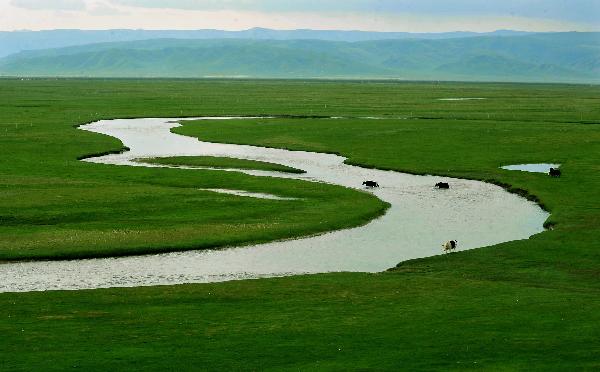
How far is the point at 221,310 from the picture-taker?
29.7 m

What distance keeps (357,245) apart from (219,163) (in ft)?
106

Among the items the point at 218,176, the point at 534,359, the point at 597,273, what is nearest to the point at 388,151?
the point at 218,176

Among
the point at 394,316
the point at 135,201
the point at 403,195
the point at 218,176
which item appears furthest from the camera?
the point at 218,176

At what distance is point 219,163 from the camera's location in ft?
241

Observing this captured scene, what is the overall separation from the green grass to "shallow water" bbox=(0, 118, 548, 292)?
2.22 m

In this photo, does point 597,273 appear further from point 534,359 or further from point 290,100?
point 290,100

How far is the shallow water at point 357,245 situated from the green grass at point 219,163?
2.22m

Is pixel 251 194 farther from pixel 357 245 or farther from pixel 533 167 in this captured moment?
pixel 533 167

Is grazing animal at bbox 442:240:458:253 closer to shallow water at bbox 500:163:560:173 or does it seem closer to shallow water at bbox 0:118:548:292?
shallow water at bbox 0:118:548:292

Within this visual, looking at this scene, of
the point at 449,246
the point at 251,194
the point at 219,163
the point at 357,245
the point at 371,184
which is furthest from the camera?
the point at 219,163

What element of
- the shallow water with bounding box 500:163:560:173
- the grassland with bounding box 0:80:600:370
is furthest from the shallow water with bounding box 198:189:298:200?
the shallow water with bounding box 500:163:560:173

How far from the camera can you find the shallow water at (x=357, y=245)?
3625cm

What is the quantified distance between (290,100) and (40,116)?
193 feet

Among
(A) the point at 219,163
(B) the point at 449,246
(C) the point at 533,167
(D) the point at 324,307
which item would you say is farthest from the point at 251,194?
(D) the point at 324,307
